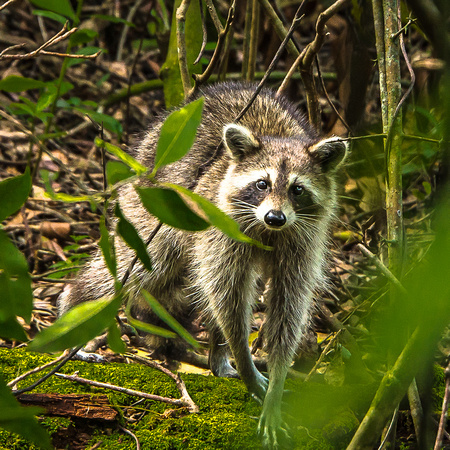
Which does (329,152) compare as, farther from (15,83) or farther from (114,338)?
(114,338)

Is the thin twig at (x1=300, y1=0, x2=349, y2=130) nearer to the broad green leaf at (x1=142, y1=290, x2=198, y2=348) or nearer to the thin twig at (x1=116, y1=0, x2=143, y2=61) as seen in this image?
the broad green leaf at (x1=142, y1=290, x2=198, y2=348)

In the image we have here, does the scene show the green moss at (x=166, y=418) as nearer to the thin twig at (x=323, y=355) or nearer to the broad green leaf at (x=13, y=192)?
the thin twig at (x=323, y=355)

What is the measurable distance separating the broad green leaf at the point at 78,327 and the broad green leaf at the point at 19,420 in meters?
0.16

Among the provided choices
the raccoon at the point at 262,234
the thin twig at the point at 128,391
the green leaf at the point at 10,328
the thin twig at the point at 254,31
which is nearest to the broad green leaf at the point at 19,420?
the green leaf at the point at 10,328

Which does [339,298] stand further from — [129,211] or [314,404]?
[314,404]

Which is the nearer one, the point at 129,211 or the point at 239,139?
the point at 239,139

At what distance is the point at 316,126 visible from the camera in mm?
5109

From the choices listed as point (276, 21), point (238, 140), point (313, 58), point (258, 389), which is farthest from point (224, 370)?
point (276, 21)

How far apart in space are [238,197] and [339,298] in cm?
174

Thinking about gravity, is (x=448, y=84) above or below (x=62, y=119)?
above

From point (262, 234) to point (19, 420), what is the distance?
2770 millimetres

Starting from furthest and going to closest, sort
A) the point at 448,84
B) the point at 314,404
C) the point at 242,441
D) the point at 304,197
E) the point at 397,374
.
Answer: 1. the point at 304,197
2. the point at 242,441
3. the point at 397,374
4. the point at 314,404
5. the point at 448,84

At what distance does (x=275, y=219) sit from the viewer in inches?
146

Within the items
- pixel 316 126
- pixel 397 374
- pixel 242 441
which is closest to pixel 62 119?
pixel 316 126
